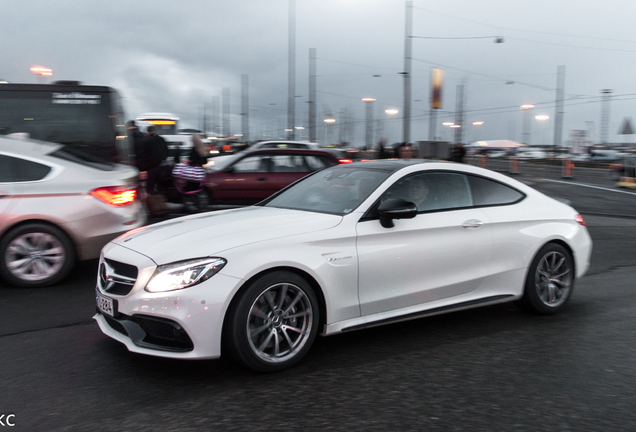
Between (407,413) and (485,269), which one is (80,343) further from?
(485,269)

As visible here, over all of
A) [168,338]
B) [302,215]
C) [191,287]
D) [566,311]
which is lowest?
[566,311]

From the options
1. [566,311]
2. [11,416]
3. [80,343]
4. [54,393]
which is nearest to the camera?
[11,416]

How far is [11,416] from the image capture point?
3.05m

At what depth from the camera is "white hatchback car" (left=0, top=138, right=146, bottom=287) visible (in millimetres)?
5984

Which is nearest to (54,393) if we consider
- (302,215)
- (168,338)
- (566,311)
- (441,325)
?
(168,338)

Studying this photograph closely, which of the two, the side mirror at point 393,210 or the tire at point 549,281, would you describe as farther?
the tire at point 549,281

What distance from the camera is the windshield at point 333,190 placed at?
4.46 metres

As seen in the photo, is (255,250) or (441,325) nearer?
(255,250)

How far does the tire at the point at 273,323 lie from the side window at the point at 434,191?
118 cm

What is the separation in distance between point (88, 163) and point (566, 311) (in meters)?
5.37

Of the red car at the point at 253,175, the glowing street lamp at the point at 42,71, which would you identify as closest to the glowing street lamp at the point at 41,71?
the glowing street lamp at the point at 42,71

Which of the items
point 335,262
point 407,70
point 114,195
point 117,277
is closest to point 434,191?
point 335,262

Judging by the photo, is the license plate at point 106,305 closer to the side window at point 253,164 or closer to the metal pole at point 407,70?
the side window at point 253,164

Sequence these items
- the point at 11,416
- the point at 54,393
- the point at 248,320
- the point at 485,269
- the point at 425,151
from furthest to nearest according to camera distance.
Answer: the point at 425,151, the point at 485,269, the point at 248,320, the point at 54,393, the point at 11,416
